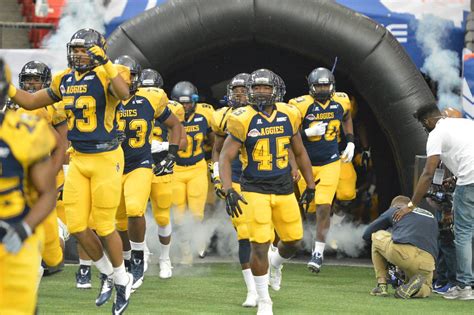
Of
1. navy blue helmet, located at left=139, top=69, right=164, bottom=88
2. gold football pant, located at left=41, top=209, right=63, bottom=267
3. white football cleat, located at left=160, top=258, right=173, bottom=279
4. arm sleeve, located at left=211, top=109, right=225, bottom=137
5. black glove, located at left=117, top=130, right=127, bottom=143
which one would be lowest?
white football cleat, located at left=160, top=258, right=173, bottom=279

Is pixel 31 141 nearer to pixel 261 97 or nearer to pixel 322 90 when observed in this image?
pixel 261 97

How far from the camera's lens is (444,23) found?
36.5 ft

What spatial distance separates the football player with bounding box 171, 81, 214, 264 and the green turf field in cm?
71

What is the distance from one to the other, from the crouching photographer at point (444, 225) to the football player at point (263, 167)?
199 cm

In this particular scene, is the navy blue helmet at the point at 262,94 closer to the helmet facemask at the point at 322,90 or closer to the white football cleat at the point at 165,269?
the white football cleat at the point at 165,269

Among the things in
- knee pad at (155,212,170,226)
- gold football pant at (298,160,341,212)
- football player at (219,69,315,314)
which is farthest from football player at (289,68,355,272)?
football player at (219,69,315,314)

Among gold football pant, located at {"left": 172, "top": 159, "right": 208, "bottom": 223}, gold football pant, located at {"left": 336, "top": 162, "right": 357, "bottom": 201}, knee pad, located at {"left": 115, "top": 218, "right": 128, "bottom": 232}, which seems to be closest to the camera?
knee pad, located at {"left": 115, "top": 218, "right": 128, "bottom": 232}

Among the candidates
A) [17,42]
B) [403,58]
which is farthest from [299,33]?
[17,42]

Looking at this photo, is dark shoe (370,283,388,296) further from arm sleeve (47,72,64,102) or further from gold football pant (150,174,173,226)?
arm sleeve (47,72,64,102)

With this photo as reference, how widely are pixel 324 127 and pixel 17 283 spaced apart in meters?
5.97

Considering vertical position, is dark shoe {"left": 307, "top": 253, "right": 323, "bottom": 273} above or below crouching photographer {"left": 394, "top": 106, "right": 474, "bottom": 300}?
below

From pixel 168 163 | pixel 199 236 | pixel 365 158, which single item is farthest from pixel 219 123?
pixel 365 158

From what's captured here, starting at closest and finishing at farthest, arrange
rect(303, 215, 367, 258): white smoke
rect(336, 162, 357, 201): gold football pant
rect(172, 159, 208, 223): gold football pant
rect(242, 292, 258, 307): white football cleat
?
rect(242, 292, 258, 307): white football cleat
rect(172, 159, 208, 223): gold football pant
rect(336, 162, 357, 201): gold football pant
rect(303, 215, 367, 258): white smoke

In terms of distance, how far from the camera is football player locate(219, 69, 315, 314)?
23.8 feet
